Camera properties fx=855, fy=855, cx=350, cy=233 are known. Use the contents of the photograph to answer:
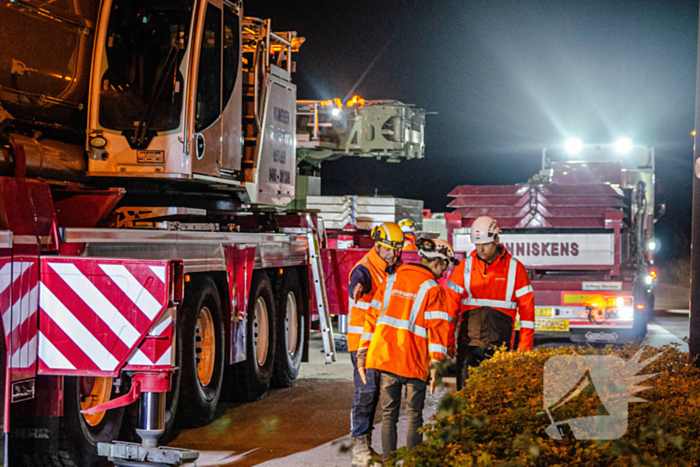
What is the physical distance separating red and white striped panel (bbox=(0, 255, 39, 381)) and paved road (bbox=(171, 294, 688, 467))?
1886 millimetres

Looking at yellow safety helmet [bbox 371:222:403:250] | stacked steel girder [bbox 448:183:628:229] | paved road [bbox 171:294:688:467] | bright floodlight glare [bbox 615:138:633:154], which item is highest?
bright floodlight glare [bbox 615:138:633:154]

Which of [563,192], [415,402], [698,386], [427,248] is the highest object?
[563,192]

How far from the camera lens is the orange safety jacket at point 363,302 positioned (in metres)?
6.70

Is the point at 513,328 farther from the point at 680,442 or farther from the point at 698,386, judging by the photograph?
the point at 680,442

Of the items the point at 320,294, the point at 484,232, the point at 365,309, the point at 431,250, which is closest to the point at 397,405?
the point at 365,309

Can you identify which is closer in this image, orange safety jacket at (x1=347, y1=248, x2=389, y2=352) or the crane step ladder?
orange safety jacket at (x1=347, y1=248, x2=389, y2=352)

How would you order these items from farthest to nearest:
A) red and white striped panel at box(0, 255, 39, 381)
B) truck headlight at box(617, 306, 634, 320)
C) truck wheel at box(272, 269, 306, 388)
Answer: truck headlight at box(617, 306, 634, 320) < truck wheel at box(272, 269, 306, 388) < red and white striped panel at box(0, 255, 39, 381)

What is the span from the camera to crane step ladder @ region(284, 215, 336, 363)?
966 centimetres

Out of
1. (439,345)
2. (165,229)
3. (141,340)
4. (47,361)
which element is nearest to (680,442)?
(439,345)

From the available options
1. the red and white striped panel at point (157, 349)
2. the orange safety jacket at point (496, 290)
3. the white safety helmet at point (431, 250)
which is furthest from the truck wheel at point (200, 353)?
the white safety helmet at point (431, 250)

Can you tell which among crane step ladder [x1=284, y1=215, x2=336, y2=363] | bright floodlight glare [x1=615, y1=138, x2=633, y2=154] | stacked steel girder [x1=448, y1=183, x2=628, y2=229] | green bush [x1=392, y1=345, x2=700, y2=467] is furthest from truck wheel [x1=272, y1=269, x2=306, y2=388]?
bright floodlight glare [x1=615, y1=138, x2=633, y2=154]

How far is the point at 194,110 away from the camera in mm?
7445

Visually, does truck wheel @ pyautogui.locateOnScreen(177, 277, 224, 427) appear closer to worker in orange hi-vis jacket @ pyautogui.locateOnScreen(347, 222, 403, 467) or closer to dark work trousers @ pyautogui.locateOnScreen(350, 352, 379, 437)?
worker in orange hi-vis jacket @ pyautogui.locateOnScreen(347, 222, 403, 467)

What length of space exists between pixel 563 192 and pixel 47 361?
8058mm
